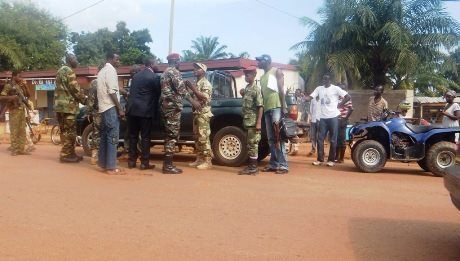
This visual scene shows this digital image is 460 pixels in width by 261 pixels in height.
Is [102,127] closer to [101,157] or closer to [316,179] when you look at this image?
[101,157]

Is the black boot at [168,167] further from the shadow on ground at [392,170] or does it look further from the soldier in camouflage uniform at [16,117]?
the soldier in camouflage uniform at [16,117]

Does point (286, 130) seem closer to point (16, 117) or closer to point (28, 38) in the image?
point (16, 117)

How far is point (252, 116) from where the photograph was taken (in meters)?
7.64

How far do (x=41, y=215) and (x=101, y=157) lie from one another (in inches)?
108

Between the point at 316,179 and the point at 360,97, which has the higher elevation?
the point at 360,97

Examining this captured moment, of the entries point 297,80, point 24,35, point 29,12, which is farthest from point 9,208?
point 29,12

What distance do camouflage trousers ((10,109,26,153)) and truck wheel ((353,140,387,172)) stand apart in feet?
21.7

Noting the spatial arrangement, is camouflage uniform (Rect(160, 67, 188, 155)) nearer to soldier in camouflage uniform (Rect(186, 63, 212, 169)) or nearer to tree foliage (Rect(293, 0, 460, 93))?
soldier in camouflage uniform (Rect(186, 63, 212, 169))

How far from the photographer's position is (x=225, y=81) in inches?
367

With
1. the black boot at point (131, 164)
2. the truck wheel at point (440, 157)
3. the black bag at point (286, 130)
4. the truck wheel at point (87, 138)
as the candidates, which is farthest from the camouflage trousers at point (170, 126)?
the truck wheel at point (440, 157)

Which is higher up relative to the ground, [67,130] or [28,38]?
[28,38]

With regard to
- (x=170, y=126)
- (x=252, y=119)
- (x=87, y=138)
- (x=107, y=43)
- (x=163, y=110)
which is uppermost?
(x=107, y=43)

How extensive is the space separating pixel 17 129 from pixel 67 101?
191 cm

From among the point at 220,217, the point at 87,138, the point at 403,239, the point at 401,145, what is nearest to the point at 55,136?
the point at 87,138
